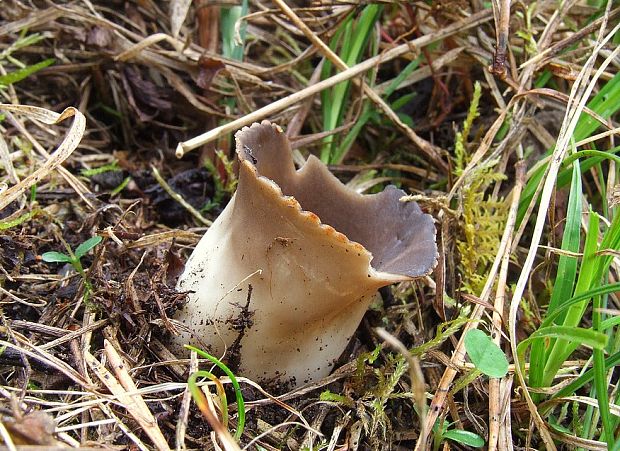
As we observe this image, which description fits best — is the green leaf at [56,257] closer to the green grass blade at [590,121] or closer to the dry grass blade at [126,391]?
the dry grass blade at [126,391]

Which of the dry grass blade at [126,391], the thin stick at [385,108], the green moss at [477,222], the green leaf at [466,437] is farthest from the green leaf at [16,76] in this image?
the green leaf at [466,437]

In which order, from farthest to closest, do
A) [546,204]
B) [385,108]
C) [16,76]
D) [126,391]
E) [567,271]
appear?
[385,108], [16,76], [546,204], [567,271], [126,391]

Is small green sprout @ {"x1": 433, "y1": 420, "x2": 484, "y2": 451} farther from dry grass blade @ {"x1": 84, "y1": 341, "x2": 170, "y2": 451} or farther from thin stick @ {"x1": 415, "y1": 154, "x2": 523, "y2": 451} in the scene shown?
dry grass blade @ {"x1": 84, "y1": 341, "x2": 170, "y2": 451}

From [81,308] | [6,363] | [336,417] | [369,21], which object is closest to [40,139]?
[81,308]

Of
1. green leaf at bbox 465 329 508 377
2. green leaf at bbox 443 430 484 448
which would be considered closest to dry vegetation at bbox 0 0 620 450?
green leaf at bbox 443 430 484 448

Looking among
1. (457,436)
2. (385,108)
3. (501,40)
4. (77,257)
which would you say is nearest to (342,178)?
(385,108)

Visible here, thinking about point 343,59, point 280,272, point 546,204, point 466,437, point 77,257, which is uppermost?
point 343,59

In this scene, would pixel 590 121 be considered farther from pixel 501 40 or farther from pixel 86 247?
pixel 86 247
